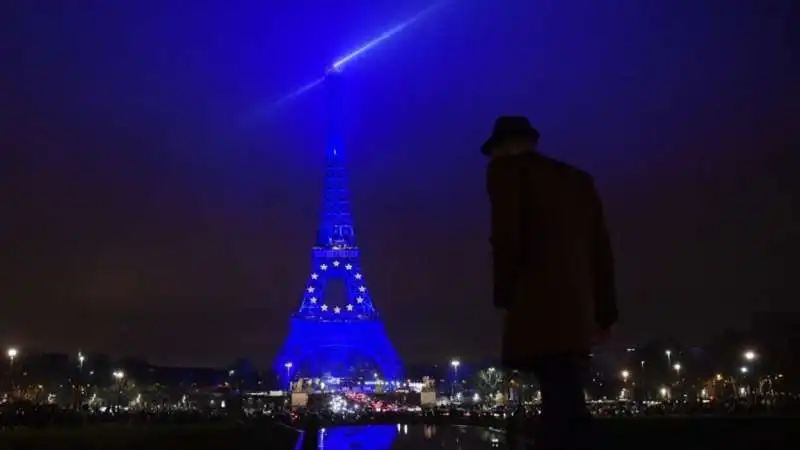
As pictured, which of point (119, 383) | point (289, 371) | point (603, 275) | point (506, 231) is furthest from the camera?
point (289, 371)

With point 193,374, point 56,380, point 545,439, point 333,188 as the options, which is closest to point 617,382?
point 333,188

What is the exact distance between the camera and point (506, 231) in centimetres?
440

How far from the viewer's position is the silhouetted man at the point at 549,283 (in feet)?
14.3

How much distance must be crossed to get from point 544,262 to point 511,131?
2.40ft

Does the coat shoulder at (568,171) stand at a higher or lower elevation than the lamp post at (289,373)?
lower

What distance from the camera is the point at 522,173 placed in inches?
178

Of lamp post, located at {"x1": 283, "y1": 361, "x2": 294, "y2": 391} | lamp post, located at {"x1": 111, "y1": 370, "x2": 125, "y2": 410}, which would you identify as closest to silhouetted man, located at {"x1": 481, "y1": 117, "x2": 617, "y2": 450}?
lamp post, located at {"x1": 111, "y1": 370, "x2": 125, "y2": 410}

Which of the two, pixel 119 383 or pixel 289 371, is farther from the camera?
pixel 289 371

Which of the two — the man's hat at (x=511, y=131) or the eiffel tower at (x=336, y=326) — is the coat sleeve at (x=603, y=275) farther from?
the eiffel tower at (x=336, y=326)

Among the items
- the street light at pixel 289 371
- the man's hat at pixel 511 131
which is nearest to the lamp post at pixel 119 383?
the street light at pixel 289 371

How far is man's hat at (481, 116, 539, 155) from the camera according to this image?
15.5 feet

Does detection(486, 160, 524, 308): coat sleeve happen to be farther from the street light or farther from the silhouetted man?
the street light

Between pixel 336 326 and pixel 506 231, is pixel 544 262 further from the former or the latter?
pixel 336 326

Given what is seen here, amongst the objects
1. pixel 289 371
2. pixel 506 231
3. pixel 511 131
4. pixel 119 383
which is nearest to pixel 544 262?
pixel 506 231
